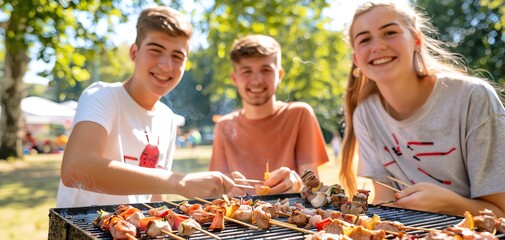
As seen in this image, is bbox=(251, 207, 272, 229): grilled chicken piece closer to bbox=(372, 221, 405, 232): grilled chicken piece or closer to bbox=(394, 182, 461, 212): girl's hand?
bbox=(372, 221, 405, 232): grilled chicken piece

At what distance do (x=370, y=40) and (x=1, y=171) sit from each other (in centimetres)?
1529

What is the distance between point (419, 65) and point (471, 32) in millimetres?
24370

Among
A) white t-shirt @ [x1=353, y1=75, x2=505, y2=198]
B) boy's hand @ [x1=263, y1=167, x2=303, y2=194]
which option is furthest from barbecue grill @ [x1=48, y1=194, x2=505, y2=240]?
white t-shirt @ [x1=353, y1=75, x2=505, y2=198]

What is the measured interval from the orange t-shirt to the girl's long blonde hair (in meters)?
0.31

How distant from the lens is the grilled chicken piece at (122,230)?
61.9 inches

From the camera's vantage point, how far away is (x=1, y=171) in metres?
15.1

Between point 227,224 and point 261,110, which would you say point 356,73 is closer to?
point 261,110

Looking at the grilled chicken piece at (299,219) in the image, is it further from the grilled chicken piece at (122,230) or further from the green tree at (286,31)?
the green tree at (286,31)

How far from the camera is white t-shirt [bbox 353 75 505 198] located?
107 inches

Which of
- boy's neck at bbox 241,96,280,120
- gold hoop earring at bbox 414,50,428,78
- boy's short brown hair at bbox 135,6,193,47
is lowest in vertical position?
boy's neck at bbox 241,96,280,120

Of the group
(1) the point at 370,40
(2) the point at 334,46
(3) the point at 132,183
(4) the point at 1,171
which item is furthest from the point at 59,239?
(2) the point at 334,46

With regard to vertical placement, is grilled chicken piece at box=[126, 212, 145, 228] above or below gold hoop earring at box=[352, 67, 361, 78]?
below

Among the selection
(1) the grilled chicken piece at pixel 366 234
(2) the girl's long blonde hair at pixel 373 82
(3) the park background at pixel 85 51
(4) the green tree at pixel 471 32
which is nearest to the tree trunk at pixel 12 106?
(3) the park background at pixel 85 51

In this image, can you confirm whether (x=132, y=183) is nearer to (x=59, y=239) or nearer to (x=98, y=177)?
(x=98, y=177)
